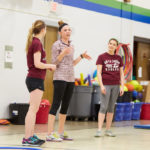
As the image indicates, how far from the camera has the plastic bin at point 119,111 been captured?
363 inches

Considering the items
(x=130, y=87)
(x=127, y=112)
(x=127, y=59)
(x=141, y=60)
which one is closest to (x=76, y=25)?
(x=127, y=59)

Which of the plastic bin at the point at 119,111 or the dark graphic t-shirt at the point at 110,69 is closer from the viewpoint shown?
the dark graphic t-shirt at the point at 110,69

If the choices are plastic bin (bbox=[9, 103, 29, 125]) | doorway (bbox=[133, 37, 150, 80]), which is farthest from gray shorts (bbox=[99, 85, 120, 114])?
doorway (bbox=[133, 37, 150, 80])

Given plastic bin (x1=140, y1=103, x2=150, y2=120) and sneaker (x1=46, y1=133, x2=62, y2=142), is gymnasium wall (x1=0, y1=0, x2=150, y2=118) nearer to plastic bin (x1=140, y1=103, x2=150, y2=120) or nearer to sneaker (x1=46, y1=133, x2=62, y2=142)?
plastic bin (x1=140, y1=103, x2=150, y2=120)

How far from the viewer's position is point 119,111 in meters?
9.34

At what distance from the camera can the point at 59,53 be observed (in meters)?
5.14

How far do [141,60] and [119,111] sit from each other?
10.5ft

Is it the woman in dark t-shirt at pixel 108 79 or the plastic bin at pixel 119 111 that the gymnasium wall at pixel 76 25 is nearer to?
the plastic bin at pixel 119 111

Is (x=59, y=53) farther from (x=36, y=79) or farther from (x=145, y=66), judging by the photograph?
(x=145, y=66)

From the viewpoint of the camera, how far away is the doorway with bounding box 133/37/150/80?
1188cm

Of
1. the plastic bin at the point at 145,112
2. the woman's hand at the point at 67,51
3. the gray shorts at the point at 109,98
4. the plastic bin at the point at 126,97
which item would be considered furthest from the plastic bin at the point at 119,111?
Result: the woman's hand at the point at 67,51

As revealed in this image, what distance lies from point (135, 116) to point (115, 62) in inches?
169

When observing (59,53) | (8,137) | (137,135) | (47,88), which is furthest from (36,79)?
(47,88)

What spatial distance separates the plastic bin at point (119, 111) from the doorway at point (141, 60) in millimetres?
2610
